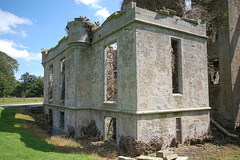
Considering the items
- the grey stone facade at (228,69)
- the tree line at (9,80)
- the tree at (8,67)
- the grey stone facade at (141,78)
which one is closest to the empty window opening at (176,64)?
the grey stone facade at (141,78)

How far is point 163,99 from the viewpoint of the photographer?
27.4 feet

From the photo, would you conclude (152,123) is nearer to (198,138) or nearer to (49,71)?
(198,138)

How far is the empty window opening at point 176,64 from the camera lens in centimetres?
931

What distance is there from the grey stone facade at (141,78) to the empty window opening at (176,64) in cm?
10

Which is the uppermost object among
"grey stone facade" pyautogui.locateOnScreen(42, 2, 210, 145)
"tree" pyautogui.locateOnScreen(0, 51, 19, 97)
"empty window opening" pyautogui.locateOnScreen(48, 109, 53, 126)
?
"tree" pyautogui.locateOnScreen(0, 51, 19, 97)

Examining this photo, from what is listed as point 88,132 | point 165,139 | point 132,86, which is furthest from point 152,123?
point 88,132

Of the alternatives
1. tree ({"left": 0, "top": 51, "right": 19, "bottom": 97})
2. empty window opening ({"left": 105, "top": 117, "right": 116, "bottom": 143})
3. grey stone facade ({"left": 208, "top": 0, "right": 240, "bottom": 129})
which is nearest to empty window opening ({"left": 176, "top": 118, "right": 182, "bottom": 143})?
empty window opening ({"left": 105, "top": 117, "right": 116, "bottom": 143})

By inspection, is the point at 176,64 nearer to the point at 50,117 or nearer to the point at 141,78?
the point at 141,78

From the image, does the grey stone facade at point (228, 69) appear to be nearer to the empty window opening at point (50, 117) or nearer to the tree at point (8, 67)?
the empty window opening at point (50, 117)

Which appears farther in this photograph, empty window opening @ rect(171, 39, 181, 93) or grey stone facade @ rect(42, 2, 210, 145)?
empty window opening @ rect(171, 39, 181, 93)

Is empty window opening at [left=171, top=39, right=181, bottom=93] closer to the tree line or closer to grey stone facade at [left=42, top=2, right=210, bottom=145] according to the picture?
grey stone facade at [left=42, top=2, right=210, bottom=145]

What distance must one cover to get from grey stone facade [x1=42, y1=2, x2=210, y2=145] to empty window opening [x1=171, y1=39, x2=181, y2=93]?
10 cm

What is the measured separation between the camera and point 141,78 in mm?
7727

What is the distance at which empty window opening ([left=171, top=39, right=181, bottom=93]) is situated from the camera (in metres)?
9.31
